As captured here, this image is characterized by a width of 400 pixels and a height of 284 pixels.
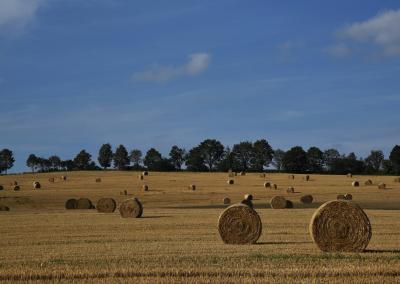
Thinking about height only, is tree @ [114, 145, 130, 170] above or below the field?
above

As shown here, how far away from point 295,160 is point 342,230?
107m

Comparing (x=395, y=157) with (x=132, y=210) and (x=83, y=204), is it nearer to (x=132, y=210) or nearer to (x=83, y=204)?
(x=83, y=204)

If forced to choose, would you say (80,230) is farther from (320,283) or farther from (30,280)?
(320,283)

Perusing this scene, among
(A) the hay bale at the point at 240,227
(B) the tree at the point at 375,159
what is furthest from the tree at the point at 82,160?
(A) the hay bale at the point at 240,227

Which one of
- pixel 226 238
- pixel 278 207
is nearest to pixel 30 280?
pixel 226 238

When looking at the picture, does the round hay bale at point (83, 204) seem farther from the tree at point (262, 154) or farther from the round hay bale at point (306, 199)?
the tree at point (262, 154)

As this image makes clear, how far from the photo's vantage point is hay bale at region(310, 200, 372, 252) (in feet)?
56.3

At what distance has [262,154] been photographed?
459 ft

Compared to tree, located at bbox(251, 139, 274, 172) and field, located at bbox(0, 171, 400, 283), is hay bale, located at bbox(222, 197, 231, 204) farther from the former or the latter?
tree, located at bbox(251, 139, 274, 172)

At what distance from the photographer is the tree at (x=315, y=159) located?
126m

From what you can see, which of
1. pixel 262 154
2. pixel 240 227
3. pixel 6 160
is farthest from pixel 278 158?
pixel 240 227

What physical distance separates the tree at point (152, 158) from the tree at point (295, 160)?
26814mm

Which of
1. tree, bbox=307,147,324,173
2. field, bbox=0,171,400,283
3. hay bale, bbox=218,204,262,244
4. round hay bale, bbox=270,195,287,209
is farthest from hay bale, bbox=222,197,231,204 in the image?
tree, bbox=307,147,324,173

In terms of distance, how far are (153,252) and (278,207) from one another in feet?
89.3
